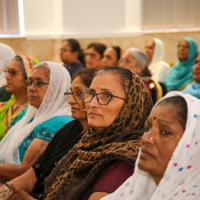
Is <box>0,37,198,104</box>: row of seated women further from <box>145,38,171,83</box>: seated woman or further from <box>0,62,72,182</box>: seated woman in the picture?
<box>0,62,72,182</box>: seated woman

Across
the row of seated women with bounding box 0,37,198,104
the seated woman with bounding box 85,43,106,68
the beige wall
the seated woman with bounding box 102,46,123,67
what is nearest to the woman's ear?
the row of seated women with bounding box 0,37,198,104

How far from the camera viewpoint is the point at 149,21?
7734mm

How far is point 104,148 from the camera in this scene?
4.66 ft

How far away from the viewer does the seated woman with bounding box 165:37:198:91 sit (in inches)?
229

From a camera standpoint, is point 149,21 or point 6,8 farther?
point 149,21

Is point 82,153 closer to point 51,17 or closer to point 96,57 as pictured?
point 96,57

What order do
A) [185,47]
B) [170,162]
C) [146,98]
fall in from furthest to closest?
[185,47] < [146,98] < [170,162]

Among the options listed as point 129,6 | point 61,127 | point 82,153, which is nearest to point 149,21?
point 129,6

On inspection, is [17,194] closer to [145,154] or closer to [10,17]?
[145,154]

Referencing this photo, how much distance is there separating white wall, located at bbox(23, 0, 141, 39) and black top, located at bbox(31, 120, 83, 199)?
15.7 ft

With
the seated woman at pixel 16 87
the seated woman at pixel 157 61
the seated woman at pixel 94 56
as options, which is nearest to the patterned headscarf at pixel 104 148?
the seated woman at pixel 16 87

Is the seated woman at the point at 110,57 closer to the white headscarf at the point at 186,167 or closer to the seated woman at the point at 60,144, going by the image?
the seated woman at the point at 60,144

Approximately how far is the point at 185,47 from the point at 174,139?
5.28 m

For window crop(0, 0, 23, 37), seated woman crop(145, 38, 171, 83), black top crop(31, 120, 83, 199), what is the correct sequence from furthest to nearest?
window crop(0, 0, 23, 37)
seated woman crop(145, 38, 171, 83)
black top crop(31, 120, 83, 199)
